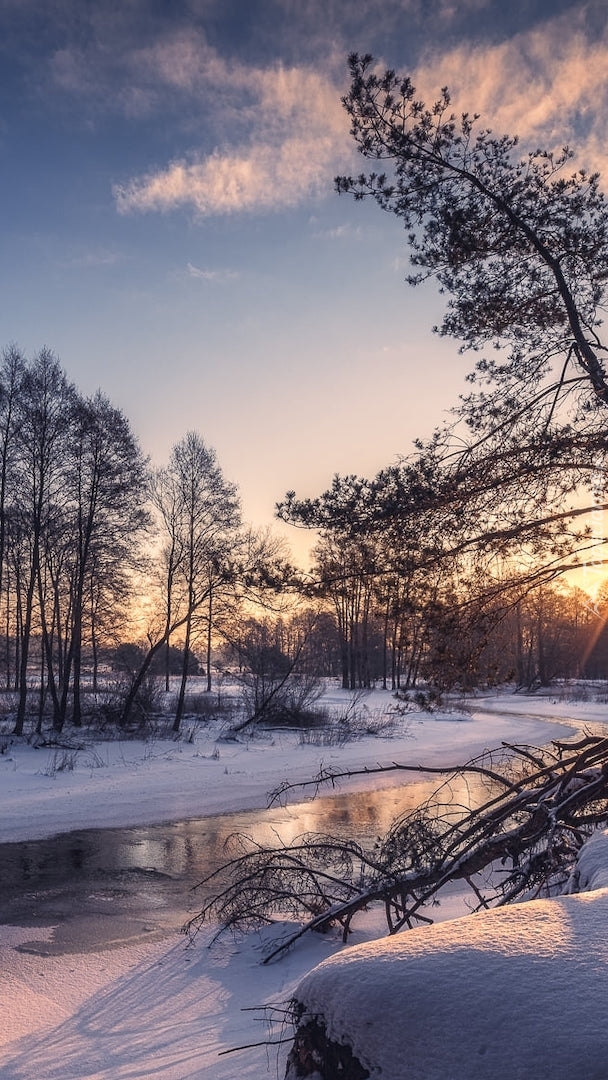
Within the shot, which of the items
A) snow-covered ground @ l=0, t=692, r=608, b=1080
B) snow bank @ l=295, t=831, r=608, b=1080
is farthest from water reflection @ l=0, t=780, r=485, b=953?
snow bank @ l=295, t=831, r=608, b=1080

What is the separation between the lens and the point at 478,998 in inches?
66.9

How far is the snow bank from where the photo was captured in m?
1.54

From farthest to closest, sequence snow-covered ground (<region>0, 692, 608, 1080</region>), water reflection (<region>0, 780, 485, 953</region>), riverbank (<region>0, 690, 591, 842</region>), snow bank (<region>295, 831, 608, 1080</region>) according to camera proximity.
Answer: riverbank (<region>0, 690, 591, 842</region>)
water reflection (<region>0, 780, 485, 953</region>)
snow-covered ground (<region>0, 692, 608, 1080</region>)
snow bank (<region>295, 831, 608, 1080</region>)

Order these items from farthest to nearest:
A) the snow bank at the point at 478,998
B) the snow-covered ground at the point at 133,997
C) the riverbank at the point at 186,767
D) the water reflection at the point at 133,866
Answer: the riverbank at the point at 186,767 → the water reflection at the point at 133,866 → the snow-covered ground at the point at 133,997 → the snow bank at the point at 478,998

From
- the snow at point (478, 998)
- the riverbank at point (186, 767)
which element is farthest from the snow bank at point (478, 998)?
the riverbank at point (186, 767)

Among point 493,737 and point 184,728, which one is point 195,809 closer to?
point 184,728

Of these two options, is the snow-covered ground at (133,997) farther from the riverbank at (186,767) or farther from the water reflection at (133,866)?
the water reflection at (133,866)

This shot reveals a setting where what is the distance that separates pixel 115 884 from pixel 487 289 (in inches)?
310

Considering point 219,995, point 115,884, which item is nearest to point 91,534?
point 115,884

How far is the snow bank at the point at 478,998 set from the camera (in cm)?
154

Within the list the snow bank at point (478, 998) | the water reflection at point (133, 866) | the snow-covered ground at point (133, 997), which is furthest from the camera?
the water reflection at point (133, 866)

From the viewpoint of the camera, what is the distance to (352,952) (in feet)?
6.94

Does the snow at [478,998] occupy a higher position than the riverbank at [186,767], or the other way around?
the snow at [478,998]

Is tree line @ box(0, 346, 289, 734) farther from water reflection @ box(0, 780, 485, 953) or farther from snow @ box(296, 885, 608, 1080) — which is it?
snow @ box(296, 885, 608, 1080)
